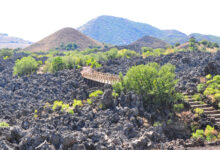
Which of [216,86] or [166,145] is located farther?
[216,86]

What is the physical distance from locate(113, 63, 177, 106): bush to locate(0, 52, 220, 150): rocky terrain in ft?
5.99

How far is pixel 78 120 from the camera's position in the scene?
29.5 meters

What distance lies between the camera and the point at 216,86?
45.2 meters

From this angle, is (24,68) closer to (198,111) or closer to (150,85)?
(150,85)

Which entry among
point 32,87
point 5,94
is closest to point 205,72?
point 32,87

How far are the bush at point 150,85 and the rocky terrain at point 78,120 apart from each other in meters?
1.83

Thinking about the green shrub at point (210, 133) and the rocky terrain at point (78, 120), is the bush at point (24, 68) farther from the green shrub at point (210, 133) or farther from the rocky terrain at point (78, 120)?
the green shrub at point (210, 133)

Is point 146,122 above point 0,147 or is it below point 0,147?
below

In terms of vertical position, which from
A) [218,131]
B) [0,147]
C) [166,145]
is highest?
[0,147]

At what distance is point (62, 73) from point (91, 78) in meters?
11.7

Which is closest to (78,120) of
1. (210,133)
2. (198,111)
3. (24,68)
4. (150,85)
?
(150,85)

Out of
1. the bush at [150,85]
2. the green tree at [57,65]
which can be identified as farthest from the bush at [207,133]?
the green tree at [57,65]

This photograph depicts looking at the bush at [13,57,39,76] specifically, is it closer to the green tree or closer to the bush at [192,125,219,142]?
the green tree

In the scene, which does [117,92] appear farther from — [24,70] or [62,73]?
[24,70]
